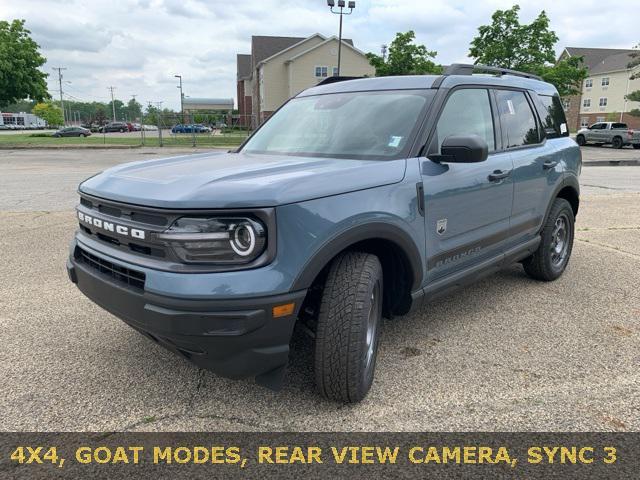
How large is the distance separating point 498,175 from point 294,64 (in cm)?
4631

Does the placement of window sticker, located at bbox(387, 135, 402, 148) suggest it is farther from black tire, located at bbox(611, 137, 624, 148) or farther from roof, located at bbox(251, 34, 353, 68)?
roof, located at bbox(251, 34, 353, 68)

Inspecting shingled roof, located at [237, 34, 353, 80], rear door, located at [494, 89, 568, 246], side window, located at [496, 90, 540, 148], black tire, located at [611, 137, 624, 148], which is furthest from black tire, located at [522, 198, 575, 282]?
shingled roof, located at [237, 34, 353, 80]

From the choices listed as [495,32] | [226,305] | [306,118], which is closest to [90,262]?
[226,305]

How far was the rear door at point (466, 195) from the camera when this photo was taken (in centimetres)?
312

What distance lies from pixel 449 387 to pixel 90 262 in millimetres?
2183

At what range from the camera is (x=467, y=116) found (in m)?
3.59

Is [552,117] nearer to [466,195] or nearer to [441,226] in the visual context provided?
[466,195]

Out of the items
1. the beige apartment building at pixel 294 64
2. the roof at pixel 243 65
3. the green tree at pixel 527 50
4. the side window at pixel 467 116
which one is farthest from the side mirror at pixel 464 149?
the roof at pixel 243 65

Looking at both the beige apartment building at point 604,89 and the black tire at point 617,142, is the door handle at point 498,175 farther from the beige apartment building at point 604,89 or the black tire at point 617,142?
the beige apartment building at point 604,89

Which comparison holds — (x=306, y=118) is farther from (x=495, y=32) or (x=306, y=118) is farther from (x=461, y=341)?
(x=495, y=32)

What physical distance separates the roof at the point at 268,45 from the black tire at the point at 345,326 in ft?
173

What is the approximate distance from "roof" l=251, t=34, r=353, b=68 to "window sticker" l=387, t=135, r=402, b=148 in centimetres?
5202

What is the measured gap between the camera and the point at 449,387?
299cm

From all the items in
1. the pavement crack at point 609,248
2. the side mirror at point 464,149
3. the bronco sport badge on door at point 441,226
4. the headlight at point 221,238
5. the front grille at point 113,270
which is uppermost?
the side mirror at point 464,149
